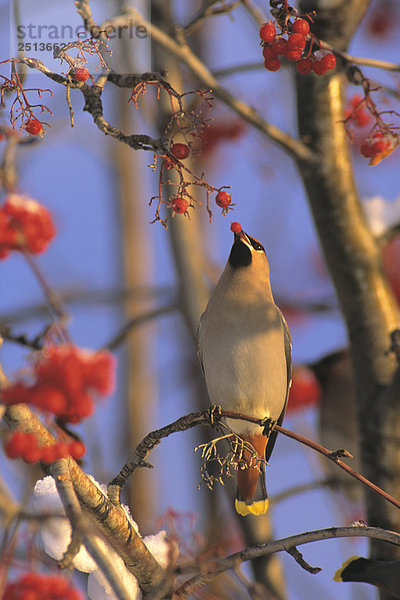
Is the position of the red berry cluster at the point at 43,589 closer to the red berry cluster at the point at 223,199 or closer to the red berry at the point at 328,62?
the red berry cluster at the point at 223,199

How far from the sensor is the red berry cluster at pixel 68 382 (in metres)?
1.52

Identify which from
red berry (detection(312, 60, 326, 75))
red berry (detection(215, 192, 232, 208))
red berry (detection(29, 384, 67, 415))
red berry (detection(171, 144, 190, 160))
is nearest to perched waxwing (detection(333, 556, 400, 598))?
red berry (detection(29, 384, 67, 415))

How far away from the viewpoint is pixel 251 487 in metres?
2.61

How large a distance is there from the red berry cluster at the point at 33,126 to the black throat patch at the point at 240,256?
1164mm

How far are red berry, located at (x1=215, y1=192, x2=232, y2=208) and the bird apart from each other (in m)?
0.88

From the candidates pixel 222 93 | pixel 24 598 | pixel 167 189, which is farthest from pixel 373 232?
pixel 24 598

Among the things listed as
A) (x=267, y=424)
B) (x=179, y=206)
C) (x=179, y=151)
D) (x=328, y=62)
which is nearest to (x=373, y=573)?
(x=267, y=424)

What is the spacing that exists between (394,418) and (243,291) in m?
0.67

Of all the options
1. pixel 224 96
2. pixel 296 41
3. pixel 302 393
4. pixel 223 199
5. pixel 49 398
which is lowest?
pixel 49 398

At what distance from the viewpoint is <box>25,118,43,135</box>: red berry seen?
166 cm

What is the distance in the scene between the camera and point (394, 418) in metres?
2.56

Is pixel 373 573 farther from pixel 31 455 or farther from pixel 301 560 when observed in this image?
pixel 31 455

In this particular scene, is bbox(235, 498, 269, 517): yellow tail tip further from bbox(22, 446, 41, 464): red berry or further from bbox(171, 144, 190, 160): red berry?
bbox(171, 144, 190, 160): red berry

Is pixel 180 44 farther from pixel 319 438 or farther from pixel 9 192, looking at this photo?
pixel 319 438
